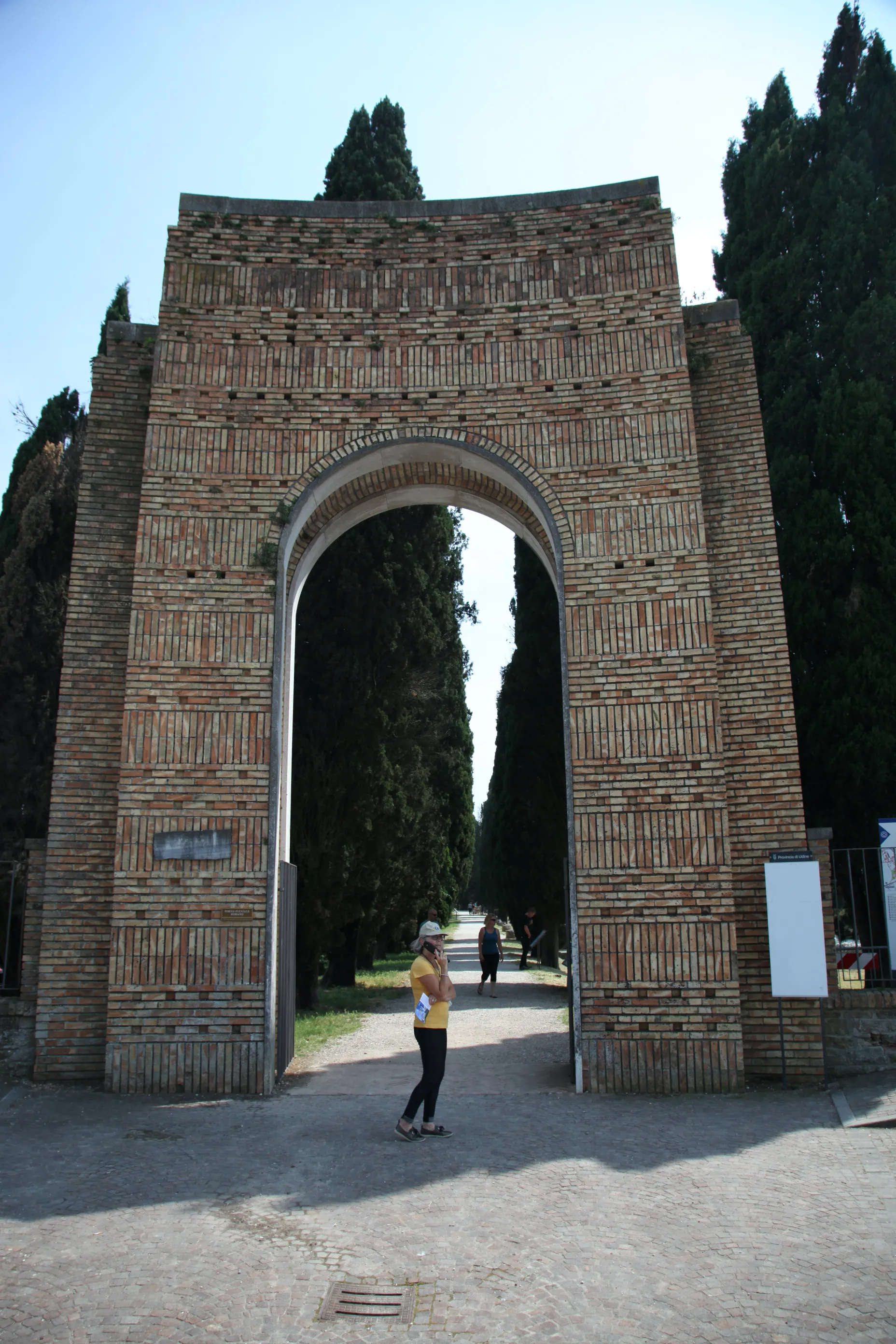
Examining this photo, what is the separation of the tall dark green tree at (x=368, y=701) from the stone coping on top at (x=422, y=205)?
5538 mm

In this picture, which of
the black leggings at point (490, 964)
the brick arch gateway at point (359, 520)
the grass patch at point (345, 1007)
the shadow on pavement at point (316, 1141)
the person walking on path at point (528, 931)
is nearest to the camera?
the shadow on pavement at point (316, 1141)

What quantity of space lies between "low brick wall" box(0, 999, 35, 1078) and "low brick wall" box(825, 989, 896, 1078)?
694 centimetres

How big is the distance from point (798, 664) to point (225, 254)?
7799 mm

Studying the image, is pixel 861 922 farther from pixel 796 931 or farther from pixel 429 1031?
pixel 429 1031

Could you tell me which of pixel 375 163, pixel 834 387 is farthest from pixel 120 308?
pixel 834 387

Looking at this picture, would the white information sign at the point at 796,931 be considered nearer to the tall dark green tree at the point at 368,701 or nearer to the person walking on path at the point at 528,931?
the tall dark green tree at the point at 368,701

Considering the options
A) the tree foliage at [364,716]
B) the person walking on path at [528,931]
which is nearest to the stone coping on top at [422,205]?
the tree foliage at [364,716]

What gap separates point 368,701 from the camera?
14422 mm

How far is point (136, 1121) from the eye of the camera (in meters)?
7.01

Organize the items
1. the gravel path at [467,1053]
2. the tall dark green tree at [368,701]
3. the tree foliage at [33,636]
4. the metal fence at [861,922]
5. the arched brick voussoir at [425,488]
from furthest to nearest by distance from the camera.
Answer: the tall dark green tree at [368,701], the tree foliage at [33,636], the arched brick voussoir at [425,488], the metal fence at [861,922], the gravel path at [467,1053]

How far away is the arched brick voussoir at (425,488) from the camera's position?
29.8 ft

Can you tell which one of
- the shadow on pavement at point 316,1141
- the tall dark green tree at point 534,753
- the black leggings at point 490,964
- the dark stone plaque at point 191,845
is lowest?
the shadow on pavement at point 316,1141

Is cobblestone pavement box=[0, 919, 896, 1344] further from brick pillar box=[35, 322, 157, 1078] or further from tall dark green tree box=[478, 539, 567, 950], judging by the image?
tall dark green tree box=[478, 539, 567, 950]

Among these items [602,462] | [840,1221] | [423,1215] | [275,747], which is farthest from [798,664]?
[423,1215]
